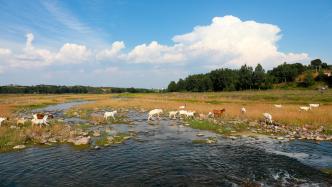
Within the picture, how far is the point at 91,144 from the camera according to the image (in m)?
23.6

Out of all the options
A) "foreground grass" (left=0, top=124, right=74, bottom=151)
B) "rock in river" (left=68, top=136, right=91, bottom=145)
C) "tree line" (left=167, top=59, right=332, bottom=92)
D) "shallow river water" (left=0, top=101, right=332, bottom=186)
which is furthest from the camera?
"tree line" (left=167, top=59, right=332, bottom=92)

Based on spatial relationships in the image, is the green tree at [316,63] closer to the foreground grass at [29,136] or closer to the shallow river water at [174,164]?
the shallow river water at [174,164]

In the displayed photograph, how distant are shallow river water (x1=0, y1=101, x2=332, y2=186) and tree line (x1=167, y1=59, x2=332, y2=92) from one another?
109057 mm

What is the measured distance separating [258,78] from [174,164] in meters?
119

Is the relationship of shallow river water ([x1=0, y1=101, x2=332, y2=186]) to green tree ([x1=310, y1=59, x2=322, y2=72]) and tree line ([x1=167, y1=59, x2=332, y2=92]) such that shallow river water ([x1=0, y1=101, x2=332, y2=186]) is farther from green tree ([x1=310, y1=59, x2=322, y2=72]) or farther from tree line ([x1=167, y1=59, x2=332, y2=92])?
green tree ([x1=310, y1=59, x2=322, y2=72])

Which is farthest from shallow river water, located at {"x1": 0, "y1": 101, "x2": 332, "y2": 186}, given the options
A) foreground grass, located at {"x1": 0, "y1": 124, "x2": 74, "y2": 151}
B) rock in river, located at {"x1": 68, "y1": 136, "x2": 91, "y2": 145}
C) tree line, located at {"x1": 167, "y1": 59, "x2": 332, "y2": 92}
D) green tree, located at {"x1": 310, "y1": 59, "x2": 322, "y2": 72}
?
green tree, located at {"x1": 310, "y1": 59, "x2": 322, "y2": 72}

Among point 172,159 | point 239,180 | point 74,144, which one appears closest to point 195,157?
point 172,159

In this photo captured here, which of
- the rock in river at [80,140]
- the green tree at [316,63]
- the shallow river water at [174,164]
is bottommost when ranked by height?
the shallow river water at [174,164]

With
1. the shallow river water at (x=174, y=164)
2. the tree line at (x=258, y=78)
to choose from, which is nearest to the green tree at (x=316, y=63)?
the tree line at (x=258, y=78)

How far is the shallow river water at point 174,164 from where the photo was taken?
15.1 meters

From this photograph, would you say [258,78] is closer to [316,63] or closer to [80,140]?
[316,63]

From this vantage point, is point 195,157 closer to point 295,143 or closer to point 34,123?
point 295,143

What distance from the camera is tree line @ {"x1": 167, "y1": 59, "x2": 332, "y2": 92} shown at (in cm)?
12825

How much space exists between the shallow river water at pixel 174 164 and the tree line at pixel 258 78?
109057 millimetres
